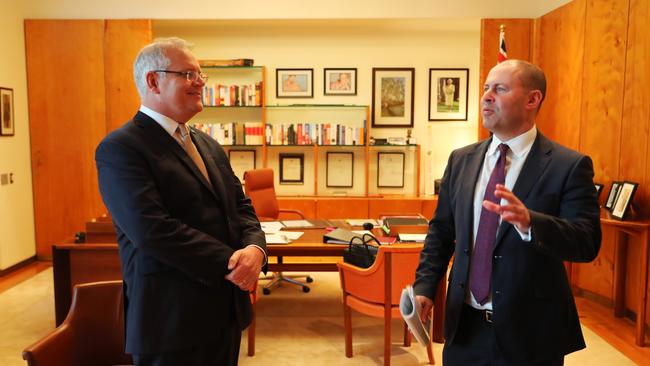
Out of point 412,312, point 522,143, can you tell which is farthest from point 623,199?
point 412,312

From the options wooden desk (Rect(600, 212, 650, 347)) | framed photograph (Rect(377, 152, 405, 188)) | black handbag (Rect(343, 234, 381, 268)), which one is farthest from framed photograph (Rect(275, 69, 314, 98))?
wooden desk (Rect(600, 212, 650, 347))

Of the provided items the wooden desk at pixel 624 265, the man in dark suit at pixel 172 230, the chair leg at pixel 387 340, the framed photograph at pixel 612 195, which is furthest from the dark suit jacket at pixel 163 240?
the framed photograph at pixel 612 195

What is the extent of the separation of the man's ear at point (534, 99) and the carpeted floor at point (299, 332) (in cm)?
221

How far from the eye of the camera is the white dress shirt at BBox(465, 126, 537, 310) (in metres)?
1.67

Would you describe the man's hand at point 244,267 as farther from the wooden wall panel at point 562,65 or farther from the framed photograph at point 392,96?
the framed photograph at point 392,96

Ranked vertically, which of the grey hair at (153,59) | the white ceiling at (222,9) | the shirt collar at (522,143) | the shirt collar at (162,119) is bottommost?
the shirt collar at (522,143)

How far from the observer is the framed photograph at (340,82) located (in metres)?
6.50

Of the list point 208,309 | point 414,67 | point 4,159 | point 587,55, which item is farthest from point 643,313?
point 4,159

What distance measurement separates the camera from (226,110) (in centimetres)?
652

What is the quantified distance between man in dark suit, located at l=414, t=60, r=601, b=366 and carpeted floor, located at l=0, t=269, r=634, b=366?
178 centimetres

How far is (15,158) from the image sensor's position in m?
5.49

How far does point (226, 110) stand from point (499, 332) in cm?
545

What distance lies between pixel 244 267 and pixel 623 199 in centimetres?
331

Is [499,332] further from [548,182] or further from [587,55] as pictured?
[587,55]
